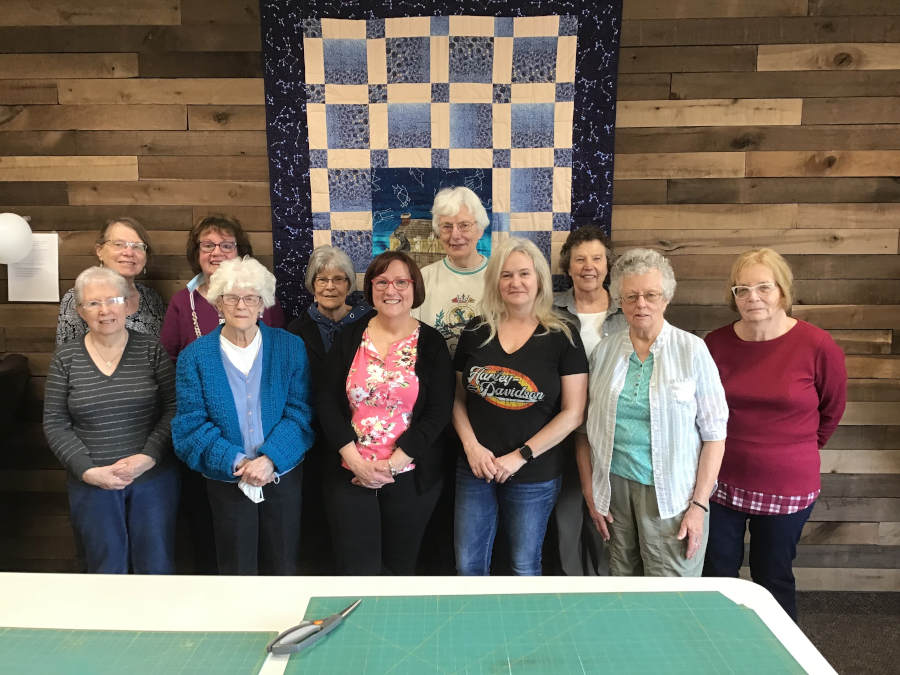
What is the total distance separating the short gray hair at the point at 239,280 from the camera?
1870 millimetres

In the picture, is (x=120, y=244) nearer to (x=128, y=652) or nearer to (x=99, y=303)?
(x=99, y=303)

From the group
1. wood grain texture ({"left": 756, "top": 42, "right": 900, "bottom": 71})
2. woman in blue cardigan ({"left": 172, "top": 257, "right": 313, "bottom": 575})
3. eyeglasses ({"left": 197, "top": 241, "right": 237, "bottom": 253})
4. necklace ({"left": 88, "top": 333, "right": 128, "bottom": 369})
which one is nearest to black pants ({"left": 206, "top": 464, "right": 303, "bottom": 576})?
woman in blue cardigan ({"left": 172, "top": 257, "right": 313, "bottom": 575})

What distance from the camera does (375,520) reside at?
197 cm

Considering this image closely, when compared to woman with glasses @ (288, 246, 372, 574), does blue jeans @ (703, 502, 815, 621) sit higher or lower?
lower

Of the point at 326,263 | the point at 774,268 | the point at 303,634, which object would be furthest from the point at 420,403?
the point at 774,268

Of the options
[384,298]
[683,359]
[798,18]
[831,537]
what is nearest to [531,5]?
[798,18]

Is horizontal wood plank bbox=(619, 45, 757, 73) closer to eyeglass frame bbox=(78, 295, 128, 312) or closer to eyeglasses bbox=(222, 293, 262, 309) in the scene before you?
eyeglasses bbox=(222, 293, 262, 309)

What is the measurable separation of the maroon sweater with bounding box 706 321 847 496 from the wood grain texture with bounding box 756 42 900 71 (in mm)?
1391

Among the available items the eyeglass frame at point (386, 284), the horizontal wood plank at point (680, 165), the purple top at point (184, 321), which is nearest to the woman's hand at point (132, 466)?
the purple top at point (184, 321)

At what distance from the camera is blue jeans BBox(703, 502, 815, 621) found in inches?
78.2

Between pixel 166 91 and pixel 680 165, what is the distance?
2514 millimetres

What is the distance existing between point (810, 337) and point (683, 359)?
1.85 ft

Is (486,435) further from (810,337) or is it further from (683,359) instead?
(810,337)

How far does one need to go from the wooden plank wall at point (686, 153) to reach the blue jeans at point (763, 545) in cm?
98
